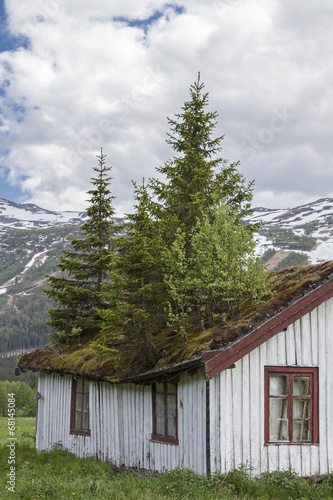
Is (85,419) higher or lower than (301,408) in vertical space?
lower

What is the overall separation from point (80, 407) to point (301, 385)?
8.52m

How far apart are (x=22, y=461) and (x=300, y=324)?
31.2 feet

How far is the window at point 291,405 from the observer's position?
11.5m

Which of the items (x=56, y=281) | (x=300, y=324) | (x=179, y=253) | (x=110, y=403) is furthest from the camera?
(x=56, y=281)

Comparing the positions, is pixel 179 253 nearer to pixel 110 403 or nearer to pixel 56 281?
pixel 110 403

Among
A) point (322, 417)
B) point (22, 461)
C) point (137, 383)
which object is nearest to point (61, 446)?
point (22, 461)

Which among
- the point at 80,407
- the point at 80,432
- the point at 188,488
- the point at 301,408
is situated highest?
the point at 301,408

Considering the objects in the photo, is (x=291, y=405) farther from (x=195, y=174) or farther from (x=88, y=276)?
(x=88, y=276)

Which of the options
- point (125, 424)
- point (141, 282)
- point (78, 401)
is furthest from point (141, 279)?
point (78, 401)

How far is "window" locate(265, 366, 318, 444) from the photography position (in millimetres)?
11500

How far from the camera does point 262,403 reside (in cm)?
1139

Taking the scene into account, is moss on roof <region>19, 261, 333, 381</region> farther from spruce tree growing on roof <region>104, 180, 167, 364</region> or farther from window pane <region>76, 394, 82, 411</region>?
window pane <region>76, 394, 82, 411</region>

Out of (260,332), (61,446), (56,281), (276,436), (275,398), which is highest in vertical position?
(56,281)

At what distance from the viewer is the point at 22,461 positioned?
15.6 meters
